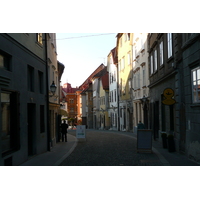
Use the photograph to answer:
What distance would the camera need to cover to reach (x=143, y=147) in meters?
15.2

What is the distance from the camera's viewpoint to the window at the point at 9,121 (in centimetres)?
1067

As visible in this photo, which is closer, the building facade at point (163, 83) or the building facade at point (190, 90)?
the building facade at point (190, 90)

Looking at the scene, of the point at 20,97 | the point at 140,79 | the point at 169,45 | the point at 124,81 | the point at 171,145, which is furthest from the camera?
the point at 124,81

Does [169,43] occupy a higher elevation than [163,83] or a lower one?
higher

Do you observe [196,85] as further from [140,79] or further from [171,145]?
[140,79]

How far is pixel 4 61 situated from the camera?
Result: 10820mm

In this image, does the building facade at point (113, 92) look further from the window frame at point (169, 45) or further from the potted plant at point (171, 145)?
the potted plant at point (171, 145)

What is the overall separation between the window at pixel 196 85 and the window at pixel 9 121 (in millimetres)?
6853

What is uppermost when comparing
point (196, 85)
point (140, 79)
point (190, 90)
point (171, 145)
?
point (140, 79)

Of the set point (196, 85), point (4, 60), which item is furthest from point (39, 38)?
point (196, 85)

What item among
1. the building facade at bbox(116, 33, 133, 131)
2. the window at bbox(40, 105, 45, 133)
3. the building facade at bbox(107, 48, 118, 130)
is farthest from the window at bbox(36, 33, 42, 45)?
the building facade at bbox(107, 48, 118, 130)

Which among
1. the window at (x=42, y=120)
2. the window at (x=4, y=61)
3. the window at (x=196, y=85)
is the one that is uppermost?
the window at (x=4, y=61)

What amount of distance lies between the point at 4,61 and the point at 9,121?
2238 mm

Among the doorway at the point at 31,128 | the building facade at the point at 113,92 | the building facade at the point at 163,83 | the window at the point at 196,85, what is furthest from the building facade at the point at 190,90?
the building facade at the point at 113,92
